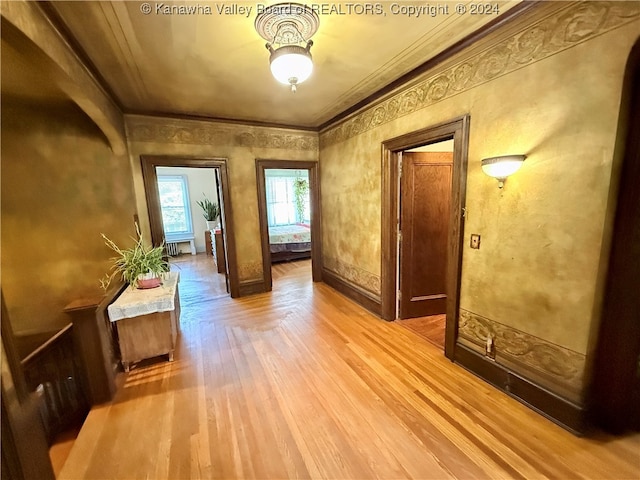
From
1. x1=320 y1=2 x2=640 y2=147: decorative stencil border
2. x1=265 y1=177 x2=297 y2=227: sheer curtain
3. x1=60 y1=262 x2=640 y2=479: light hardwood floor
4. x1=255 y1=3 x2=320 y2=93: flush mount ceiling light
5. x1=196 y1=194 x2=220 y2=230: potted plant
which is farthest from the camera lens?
x1=265 y1=177 x2=297 y2=227: sheer curtain

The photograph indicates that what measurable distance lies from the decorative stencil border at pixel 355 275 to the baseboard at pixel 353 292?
66 mm

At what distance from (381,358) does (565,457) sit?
51.7 inches

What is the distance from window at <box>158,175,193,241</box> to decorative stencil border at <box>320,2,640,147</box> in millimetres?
6812

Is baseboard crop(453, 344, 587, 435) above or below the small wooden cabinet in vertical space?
below

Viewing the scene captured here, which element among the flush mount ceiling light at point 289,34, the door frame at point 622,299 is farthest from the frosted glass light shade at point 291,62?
the door frame at point 622,299

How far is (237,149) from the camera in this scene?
13.2 ft

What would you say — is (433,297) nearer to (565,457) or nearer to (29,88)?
(565,457)

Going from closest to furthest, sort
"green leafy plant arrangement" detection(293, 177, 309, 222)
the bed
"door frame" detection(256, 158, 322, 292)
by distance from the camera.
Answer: "door frame" detection(256, 158, 322, 292) → the bed → "green leafy plant arrangement" detection(293, 177, 309, 222)

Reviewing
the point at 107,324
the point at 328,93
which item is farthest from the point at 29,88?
the point at 328,93

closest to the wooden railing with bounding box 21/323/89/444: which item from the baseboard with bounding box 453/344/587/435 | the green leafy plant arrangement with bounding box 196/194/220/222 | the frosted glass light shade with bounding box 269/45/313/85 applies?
the frosted glass light shade with bounding box 269/45/313/85

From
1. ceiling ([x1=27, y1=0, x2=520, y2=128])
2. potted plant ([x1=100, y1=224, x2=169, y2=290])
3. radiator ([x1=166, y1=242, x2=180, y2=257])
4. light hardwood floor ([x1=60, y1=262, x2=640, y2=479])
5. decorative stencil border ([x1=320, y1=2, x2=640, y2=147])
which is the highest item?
ceiling ([x1=27, y1=0, x2=520, y2=128])

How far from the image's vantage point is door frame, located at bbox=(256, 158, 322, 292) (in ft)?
13.8

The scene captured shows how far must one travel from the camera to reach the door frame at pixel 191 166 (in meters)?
3.54

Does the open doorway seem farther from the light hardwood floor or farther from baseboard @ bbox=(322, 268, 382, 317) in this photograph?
the light hardwood floor
